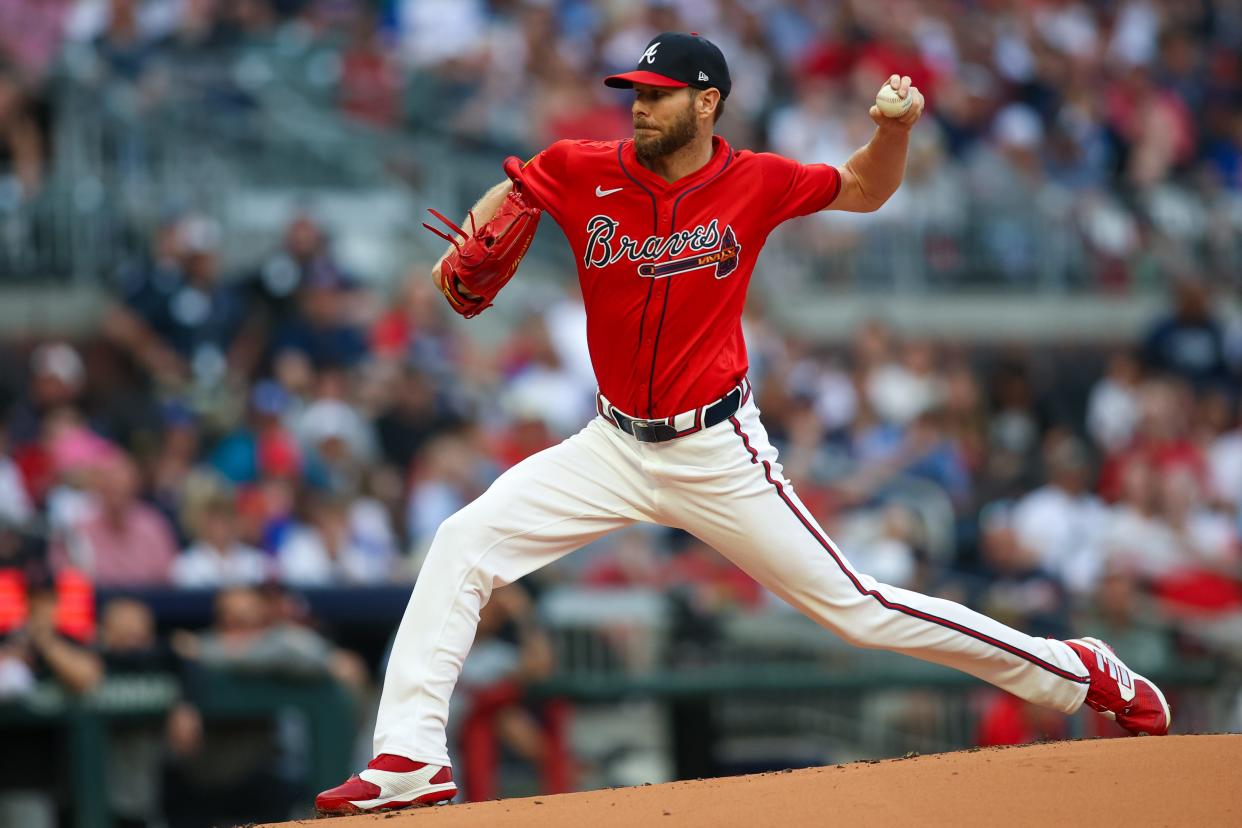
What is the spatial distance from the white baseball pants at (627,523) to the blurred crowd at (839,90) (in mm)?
7024

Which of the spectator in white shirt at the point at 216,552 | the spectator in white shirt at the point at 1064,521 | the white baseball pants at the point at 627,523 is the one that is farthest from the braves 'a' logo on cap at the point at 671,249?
the spectator in white shirt at the point at 1064,521

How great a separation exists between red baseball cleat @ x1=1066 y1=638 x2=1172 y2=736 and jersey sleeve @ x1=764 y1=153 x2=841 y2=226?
1.64 meters

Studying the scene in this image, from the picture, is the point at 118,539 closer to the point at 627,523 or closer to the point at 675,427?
the point at 627,523

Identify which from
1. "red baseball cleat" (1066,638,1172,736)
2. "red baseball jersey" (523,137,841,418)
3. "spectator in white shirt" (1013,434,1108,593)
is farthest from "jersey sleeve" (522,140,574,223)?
"spectator in white shirt" (1013,434,1108,593)

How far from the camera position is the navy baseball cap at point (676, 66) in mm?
5305

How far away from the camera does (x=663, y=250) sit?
17.5 ft

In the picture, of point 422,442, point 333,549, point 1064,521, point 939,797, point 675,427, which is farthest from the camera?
point 1064,521

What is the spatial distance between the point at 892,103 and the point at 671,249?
0.77 metres

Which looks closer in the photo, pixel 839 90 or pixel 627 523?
pixel 627 523

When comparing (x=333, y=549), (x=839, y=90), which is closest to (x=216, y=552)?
(x=333, y=549)

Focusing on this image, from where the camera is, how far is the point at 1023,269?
14.3m

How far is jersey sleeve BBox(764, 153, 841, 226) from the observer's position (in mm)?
5480

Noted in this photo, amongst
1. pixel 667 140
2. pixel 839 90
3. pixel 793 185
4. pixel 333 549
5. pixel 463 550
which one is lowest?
pixel 463 550

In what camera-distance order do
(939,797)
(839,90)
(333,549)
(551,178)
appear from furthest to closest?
1. (839,90)
2. (333,549)
3. (551,178)
4. (939,797)
